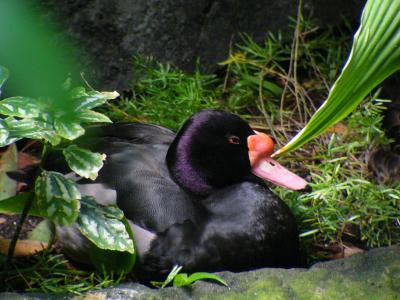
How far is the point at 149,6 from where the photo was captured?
2584 mm

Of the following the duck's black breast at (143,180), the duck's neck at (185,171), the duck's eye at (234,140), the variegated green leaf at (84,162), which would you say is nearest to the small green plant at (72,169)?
the variegated green leaf at (84,162)

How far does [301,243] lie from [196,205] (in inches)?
17.2

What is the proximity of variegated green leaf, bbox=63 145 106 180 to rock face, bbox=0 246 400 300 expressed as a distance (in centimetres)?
28

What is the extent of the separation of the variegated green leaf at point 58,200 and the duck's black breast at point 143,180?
0.41 metres

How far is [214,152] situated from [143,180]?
26 centimetres

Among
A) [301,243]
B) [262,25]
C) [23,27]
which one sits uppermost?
[23,27]

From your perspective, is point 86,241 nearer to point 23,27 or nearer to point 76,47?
point 76,47

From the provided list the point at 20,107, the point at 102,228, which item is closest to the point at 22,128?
the point at 20,107

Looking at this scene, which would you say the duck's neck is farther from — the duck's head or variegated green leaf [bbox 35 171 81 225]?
variegated green leaf [bbox 35 171 81 225]

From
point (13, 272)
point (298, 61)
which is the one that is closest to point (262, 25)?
point (298, 61)

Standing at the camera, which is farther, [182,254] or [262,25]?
[262,25]

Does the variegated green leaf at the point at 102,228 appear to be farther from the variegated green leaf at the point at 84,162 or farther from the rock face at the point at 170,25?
the rock face at the point at 170,25

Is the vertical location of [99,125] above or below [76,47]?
below

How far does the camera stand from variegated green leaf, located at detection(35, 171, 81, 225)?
1392mm
